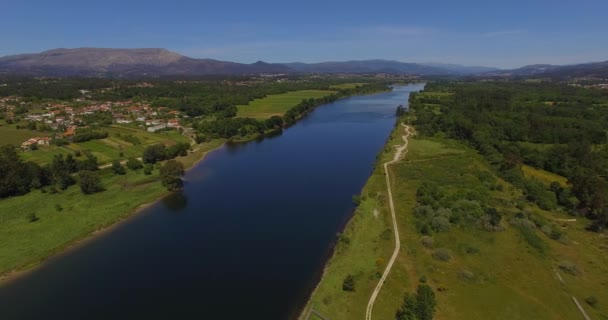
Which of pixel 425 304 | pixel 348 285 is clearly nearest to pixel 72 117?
pixel 348 285

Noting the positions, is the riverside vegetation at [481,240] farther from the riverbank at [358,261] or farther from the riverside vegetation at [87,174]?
the riverside vegetation at [87,174]

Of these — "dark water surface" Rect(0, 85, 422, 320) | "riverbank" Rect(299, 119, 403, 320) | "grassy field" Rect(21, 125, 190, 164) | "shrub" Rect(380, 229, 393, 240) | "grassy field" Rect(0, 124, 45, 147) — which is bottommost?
"dark water surface" Rect(0, 85, 422, 320)

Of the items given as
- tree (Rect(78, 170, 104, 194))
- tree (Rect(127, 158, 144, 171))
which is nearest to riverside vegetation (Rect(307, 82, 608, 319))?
tree (Rect(78, 170, 104, 194))

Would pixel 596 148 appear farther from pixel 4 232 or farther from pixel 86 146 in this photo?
pixel 86 146

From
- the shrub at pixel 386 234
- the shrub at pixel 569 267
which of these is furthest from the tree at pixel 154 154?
the shrub at pixel 569 267

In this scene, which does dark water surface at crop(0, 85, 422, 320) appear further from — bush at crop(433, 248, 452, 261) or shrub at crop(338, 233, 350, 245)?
bush at crop(433, 248, 452, 261)

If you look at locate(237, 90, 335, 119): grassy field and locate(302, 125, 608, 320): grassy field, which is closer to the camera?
locate(302, 125, 608, 320): grassy field

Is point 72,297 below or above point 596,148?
below

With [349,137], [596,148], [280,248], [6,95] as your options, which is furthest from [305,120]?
[6,95]
